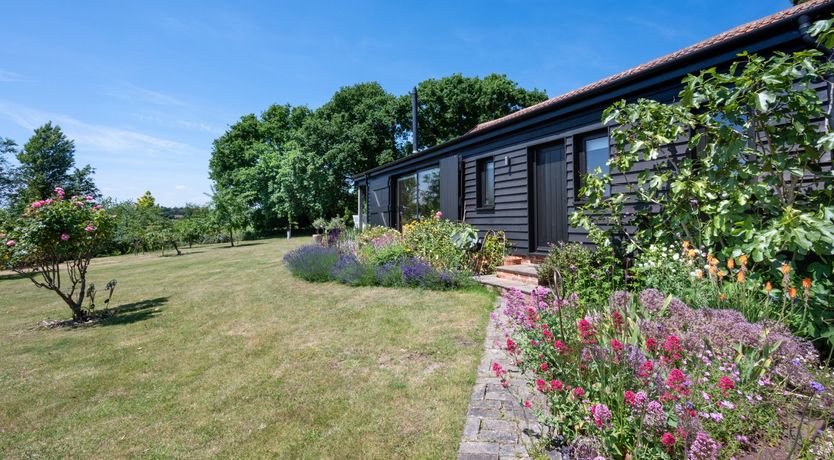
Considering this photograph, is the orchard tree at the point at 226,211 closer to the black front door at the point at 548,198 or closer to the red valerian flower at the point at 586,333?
the black front door at the point at 548,198

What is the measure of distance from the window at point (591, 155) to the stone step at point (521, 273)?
1490 millimetres

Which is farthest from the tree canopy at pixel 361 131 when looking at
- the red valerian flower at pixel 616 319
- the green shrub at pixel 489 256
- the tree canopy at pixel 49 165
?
the red valerian flower at pixel 616 319

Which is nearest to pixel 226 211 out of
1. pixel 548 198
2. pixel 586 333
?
pixel 548 198

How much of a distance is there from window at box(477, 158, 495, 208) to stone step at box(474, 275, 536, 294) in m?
2.08

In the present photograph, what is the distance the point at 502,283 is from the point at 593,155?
101 inches

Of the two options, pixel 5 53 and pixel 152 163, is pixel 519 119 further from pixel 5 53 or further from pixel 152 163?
pixel 152 163

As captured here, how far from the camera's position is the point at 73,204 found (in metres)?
5.46

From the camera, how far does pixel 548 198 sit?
267 inches

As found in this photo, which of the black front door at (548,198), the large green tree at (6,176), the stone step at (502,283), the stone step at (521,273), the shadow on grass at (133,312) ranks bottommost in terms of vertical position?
the shadow on grass at (133,312)

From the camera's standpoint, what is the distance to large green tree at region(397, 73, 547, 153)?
24.5 m

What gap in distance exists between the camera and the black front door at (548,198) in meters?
6.48

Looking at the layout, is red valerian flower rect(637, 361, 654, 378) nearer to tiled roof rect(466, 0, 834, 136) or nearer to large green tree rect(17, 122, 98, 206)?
tiled roof rect(466, 0, 834, 136)

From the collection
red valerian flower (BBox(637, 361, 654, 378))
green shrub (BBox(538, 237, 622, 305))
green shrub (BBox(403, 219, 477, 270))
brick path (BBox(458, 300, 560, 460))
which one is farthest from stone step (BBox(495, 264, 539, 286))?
red valerian flower (BBox(637, 361, 654, 378))

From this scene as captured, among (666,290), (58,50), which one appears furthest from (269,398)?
(58,50)
